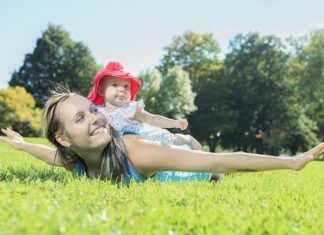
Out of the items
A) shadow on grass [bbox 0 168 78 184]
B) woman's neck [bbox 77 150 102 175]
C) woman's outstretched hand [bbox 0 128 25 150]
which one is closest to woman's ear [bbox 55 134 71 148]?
woman's neck [bbox 77 150 102 175]

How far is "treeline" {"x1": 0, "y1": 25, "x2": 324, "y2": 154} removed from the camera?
5062 cm

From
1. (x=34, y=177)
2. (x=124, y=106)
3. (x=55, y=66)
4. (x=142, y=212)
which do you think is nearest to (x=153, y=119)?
(x=124, y=106)

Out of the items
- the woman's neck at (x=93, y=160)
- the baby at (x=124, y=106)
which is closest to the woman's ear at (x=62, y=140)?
the woman's neck at (x=93, y=160)

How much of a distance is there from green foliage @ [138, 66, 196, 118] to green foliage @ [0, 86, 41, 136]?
1440 cm

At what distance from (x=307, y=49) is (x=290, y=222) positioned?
161 feet

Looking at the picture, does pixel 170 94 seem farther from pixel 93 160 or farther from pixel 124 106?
pixel 93 160

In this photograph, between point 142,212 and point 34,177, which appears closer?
point 142,212

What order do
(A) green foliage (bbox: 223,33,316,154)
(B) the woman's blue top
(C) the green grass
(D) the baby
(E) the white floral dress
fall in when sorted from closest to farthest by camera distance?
(C) the green grass → (B) the woman's blue top → (E) the white floral dress → (D) the baby → (A) green foliage (bbox: 223,33,316,154)

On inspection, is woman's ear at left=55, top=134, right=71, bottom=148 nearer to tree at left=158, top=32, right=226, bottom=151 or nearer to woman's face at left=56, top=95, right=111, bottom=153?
woman's face at left=56, top=95, right=111, bottom=153

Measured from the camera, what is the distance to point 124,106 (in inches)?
290

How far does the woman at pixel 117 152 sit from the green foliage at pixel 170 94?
4508 cm

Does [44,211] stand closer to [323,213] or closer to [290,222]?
[290,222]

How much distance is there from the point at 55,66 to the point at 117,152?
159ft

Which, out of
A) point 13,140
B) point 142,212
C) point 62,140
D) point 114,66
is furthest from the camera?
point 114,66
